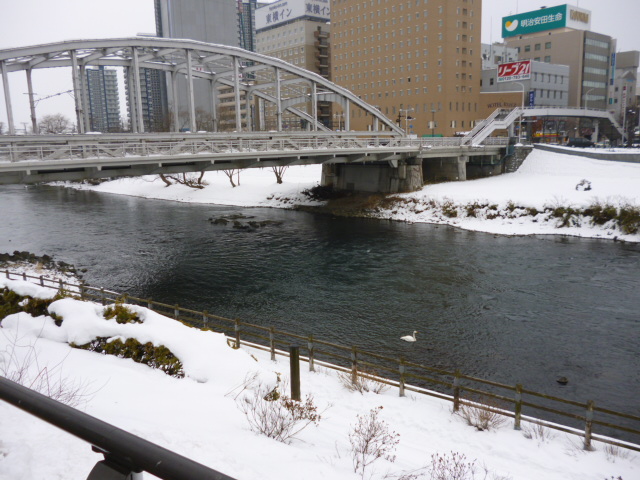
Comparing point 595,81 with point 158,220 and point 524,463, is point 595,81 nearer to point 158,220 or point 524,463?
point 158,220

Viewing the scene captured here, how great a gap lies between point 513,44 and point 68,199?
108442mm

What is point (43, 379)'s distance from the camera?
720 cm

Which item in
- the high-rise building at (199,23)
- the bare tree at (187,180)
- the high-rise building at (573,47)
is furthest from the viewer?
the high-rise building at (199,23)

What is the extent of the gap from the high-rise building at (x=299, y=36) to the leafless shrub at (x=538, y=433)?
11916 cm

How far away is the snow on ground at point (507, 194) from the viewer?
122 feet

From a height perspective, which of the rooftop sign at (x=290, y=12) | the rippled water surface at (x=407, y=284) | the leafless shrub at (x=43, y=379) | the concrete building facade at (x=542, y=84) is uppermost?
the rooftop sign at (x=290, y=12)

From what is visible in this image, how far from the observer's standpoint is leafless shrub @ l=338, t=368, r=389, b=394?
11578mm

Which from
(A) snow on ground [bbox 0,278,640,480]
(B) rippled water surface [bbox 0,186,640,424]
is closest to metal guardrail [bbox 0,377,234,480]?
(A) snow on ground [bbox 0,278,640,480]

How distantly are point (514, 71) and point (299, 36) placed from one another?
6785cm

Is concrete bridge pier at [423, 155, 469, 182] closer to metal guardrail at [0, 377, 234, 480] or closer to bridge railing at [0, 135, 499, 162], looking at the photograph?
bridge railing at [0, 135, 499, 162]

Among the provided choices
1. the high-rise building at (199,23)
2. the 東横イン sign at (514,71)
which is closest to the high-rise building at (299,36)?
the high-rise building at (199,23)

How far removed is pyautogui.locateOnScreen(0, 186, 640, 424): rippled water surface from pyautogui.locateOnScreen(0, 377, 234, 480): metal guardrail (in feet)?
43.4

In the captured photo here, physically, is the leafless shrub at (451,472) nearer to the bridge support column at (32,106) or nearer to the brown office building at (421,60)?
the bridge support column at (32,106)

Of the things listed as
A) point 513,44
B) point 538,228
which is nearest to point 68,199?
point 538,228
